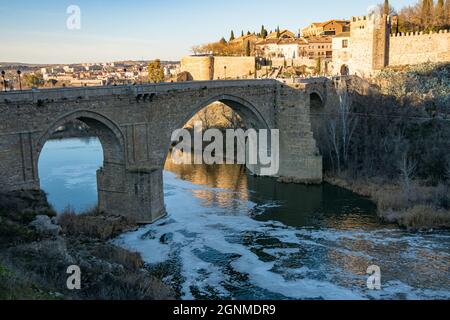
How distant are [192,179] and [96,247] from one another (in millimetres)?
12062

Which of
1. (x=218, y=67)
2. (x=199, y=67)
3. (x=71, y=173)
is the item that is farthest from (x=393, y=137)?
(x=199, y=67)

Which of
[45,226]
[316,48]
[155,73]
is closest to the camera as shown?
[45,226]

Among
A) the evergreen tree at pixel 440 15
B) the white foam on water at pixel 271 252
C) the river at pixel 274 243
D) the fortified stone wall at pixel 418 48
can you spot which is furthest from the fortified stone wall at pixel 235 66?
the white foam on water at pixel 271 252

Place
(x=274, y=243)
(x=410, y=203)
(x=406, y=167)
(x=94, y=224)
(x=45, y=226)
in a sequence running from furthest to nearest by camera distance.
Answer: (x=406, y=167)
(x=410, y=203)
(x=94, y=224)
(x=274, y=243)
(x=45, y=226)

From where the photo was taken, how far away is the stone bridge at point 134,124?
14.5 m

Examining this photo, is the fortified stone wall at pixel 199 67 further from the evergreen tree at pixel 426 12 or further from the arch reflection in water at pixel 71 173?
the evergreen tree at pixel 426 12

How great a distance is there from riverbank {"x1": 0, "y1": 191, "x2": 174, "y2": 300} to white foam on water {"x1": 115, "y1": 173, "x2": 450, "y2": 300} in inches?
51.8

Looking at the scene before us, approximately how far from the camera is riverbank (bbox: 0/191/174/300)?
848 cm

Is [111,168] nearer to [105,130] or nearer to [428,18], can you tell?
[105,130]

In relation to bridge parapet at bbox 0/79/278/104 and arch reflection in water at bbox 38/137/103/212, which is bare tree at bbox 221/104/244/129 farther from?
bridge parapet at bbox 0/79/278/104

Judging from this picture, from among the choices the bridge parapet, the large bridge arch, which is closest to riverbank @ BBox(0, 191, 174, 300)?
the large bridge arch

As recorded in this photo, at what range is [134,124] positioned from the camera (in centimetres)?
1780

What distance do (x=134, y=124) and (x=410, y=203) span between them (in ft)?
38.2

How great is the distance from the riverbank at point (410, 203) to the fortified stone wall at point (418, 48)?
13230mm
